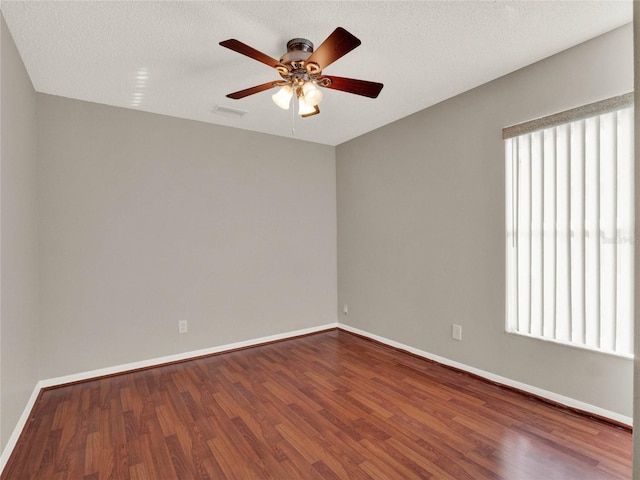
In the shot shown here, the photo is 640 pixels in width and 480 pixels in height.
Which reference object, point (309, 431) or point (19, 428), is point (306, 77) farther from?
point (19, 428)

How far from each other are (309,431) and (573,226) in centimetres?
234

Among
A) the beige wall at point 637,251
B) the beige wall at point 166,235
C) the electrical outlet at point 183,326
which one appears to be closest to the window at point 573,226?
the beige wall at point 637,251

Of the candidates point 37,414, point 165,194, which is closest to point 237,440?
point 37,414

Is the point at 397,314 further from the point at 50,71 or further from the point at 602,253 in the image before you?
the point at 50,71

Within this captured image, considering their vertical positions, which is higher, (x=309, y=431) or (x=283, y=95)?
(x=283, y=95)

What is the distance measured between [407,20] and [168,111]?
8.15ft

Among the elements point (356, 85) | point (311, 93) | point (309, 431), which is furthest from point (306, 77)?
point (309, 431)

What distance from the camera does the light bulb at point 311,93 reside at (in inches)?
84.4

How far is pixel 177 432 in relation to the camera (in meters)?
A: 2.20

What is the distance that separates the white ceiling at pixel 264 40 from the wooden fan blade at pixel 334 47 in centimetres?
27

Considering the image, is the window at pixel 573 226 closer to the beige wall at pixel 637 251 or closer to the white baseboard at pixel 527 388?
the white baseboard at pixel 527 388

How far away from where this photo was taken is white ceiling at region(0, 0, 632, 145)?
192 cm

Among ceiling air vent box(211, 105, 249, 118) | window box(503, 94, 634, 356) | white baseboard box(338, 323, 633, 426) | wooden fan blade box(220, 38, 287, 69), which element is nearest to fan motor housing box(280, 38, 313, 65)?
wooden fan blade box(220, 38, 287, 69)

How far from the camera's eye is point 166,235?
11.3ft
